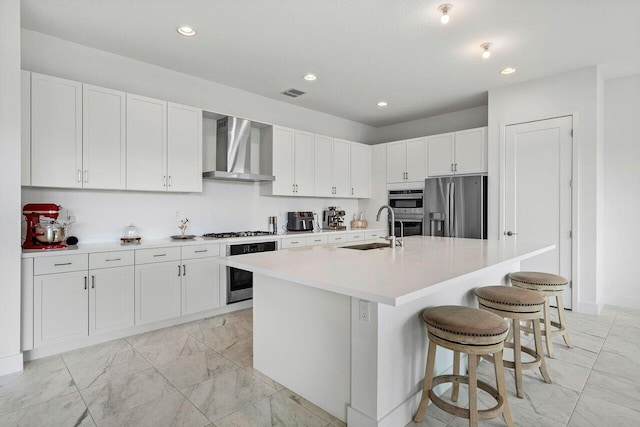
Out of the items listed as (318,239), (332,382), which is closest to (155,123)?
(318,239)

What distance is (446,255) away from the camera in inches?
93.6

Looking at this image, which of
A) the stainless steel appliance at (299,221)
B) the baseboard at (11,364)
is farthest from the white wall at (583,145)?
the baseboard at (11,364)

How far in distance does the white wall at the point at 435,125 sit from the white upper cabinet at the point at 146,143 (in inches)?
161

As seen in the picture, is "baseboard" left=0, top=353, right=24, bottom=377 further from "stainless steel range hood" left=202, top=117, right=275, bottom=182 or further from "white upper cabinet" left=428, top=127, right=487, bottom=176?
"white upper cabinet" left=428, top=127, right=487, bottom=176

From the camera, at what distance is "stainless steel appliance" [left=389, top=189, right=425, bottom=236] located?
5.28m

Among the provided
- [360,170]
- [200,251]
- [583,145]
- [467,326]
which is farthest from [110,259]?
[583,145]

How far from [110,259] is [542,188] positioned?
477 cm

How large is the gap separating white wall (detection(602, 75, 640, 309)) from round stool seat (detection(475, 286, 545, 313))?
290 centimetres

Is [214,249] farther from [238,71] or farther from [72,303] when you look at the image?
[238,71]

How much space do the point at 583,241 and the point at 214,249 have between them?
4170 mm

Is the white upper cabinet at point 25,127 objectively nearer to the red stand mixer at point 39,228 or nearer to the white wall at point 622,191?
the red stand mixer at point 39,228

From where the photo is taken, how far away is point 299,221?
492cm

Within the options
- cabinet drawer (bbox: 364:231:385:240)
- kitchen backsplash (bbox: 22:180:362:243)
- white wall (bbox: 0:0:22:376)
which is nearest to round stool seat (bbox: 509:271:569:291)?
cabinet drawer (bbox: 364:231:385:240)

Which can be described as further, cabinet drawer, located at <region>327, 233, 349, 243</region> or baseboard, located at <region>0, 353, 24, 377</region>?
cabinet drawer, located at <region>327, 233, 349, 243</region>
